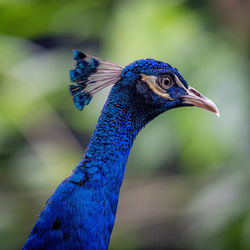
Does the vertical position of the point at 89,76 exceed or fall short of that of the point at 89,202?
it exceeds it

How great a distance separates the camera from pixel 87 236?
3.28 ft

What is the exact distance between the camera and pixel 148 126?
8.27 ft

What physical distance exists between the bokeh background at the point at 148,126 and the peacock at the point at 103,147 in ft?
3.79

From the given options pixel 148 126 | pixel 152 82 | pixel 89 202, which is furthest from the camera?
pixel 148 126

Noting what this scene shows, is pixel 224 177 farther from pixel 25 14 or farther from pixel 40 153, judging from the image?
pixel 25 14

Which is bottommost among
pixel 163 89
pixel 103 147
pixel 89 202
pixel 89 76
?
pixel 89 202

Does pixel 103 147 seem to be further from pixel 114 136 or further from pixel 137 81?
pixel 137 81

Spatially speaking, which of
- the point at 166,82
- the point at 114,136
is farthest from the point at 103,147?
the point at 166,82

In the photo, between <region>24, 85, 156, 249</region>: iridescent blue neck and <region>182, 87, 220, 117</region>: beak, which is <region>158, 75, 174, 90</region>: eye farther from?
<region>24, 85, 156, 249</region>: iridescent blue neck

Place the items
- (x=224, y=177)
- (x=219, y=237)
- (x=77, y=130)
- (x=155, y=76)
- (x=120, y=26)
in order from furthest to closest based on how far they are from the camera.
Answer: (x=77, y=130), (x=120, y=26), (x=224, y=177), (x=219, y=237), (x=155, y=76)

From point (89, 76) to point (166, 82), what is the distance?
0.71 ft

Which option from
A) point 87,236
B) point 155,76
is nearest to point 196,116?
point 155,76

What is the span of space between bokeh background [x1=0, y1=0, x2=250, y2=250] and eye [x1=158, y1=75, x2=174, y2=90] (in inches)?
44.8

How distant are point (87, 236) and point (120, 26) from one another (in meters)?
1.79
